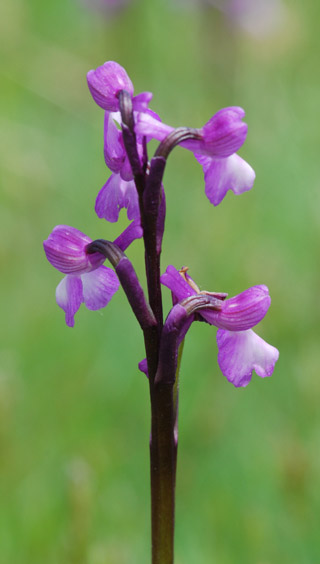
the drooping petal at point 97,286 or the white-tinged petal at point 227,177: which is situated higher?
the white-tinged petal at point 227,177

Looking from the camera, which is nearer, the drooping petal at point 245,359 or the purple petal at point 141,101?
the purple petal at point 141,101

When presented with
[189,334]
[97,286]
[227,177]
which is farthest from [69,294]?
[189,334]

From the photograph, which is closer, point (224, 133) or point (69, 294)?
point (224, 133)

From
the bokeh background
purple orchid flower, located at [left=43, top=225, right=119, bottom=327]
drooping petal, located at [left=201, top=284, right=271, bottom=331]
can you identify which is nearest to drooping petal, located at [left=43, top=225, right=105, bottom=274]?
purple orchid flower, located at [left=43, top=225, right=119, bottom=327]

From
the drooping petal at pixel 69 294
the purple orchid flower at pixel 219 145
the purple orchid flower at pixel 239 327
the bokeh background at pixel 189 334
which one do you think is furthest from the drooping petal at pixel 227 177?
the bokeh background at pixel 189 334

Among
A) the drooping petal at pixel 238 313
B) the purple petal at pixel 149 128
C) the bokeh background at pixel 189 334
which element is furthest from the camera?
the bokeh background at pixel 189 334

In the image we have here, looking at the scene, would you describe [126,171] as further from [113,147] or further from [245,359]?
[245,359]

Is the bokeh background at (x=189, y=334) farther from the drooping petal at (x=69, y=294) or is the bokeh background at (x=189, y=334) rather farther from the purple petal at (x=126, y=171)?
the purple petal at (x=126, y=171)
